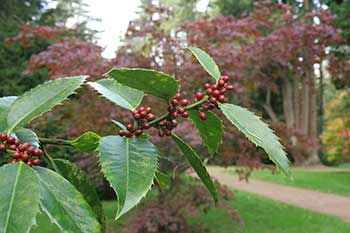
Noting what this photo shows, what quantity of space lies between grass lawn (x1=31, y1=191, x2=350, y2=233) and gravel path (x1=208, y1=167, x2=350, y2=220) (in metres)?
0.61

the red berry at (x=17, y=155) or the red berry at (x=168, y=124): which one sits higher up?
the red berry at (x=168, y=124)

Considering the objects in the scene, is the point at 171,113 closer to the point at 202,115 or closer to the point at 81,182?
the point at 202,115

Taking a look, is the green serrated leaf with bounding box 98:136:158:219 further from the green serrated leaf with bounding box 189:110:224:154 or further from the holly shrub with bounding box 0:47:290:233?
the green serrated leaf with bounding box 189:110:224:154

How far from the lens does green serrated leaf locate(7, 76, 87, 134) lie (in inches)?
23.9

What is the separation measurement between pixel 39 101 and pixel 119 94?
16 cm

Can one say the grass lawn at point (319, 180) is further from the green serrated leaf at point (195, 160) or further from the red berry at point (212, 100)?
the red berry at point (212, 100)

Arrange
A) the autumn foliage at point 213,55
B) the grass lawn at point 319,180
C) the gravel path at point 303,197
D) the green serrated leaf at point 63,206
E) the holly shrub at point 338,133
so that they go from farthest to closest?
the holly shrub at point 338,133 → the grass lawn at point 319,180 → the gravel path at point 303,197 → the autumn foliage at point 213,55 → the green serrated leaf at point 63,206

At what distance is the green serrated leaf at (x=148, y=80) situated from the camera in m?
0.65

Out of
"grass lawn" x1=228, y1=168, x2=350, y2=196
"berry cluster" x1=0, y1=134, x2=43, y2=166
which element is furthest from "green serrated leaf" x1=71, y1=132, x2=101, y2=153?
"grass lawn" x1=228, y1=168, x2=350, y2=196

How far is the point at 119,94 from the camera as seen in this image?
2.48 feet

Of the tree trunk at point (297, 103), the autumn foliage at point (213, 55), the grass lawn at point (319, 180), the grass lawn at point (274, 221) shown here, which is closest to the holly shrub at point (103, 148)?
the autumn foliage at point (213, 55)

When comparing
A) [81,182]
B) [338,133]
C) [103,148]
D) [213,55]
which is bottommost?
[338,133]

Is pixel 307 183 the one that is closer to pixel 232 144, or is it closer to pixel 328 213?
pixel 328 213

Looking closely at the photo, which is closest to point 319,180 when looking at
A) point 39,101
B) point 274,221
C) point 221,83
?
point 274,221
